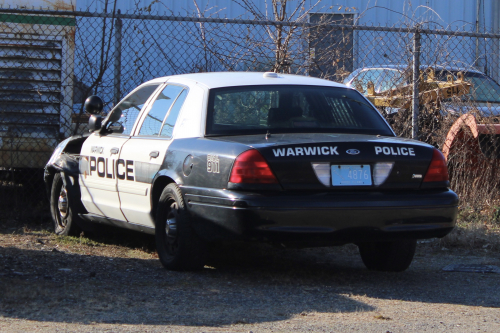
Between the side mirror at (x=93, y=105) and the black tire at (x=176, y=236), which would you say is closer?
the black tire at (x=176, y=236)

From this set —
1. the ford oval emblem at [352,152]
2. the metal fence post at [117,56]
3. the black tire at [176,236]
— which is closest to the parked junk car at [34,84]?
the metal fence post at [117,56]

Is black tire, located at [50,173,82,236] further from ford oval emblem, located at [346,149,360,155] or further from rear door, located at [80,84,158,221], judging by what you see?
ford oval emblem, located at [346,149,360,155]

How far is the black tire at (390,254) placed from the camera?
5.41 metres

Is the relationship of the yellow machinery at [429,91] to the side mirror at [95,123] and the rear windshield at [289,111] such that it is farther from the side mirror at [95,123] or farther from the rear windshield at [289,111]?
the side mirror at [95,123]

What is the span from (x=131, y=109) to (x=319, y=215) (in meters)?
2.26

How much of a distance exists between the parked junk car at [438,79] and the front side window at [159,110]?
266 cm

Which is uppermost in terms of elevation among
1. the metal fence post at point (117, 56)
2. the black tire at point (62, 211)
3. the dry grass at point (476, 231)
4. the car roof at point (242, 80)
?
the metal fence post at point (117, 56)

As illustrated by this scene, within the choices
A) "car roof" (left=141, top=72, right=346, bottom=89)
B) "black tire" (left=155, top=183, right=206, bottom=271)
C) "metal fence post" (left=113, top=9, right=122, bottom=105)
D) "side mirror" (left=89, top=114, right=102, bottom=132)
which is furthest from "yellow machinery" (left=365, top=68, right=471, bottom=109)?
"black tire" (left=155, top=183, right=206, bottom=271)

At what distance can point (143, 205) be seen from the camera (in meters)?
5.53

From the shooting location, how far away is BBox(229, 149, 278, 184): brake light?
4.51 meters

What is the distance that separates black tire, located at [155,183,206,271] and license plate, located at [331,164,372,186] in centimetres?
104

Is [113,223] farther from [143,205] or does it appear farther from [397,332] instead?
[397,332]

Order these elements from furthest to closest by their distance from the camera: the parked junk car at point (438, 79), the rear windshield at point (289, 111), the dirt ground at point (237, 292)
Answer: the parked junk car at point (438, 79) < the rear windshield at point (289, 111) < the dirt ground at point (237, 292)

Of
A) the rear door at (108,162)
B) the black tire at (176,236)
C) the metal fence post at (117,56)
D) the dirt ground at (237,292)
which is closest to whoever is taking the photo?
the dirt ground at (237,292)
